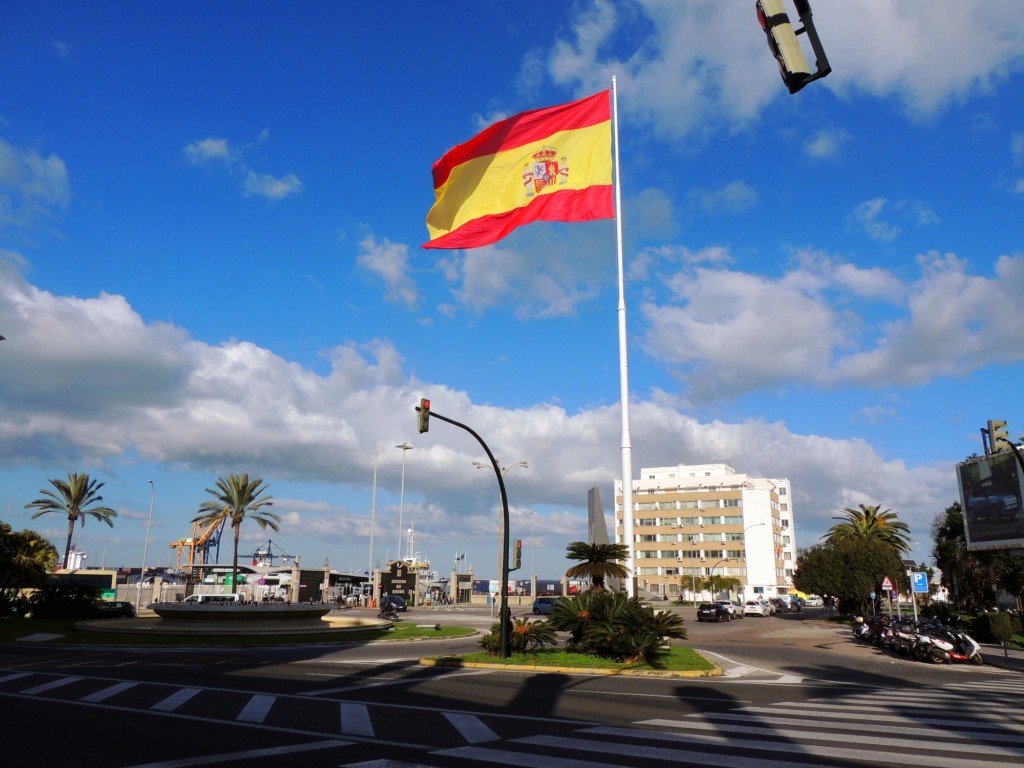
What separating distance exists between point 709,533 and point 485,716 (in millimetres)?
111824

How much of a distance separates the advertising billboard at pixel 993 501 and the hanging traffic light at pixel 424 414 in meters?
31.4

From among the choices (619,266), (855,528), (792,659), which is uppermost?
(619,266)

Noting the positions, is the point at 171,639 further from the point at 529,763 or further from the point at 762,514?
the point at 762,514

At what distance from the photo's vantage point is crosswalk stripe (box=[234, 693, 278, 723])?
12223mm

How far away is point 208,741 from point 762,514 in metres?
118

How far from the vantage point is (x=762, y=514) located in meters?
118

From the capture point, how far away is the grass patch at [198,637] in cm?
3067

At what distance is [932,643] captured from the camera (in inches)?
1029

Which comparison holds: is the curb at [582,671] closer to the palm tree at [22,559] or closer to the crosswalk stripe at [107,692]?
the crosswalk stripe at [107,692]

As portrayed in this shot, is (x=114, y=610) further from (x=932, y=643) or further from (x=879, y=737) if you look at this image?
(x=879, y=737)

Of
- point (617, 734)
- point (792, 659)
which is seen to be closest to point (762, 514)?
point (792, 659)

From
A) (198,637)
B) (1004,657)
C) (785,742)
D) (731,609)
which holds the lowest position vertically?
(731,609)

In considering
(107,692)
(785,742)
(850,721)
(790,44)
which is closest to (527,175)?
(850,721)

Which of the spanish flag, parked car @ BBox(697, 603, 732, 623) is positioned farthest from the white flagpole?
parked car @ BBox(697, 603, 732, 623)
